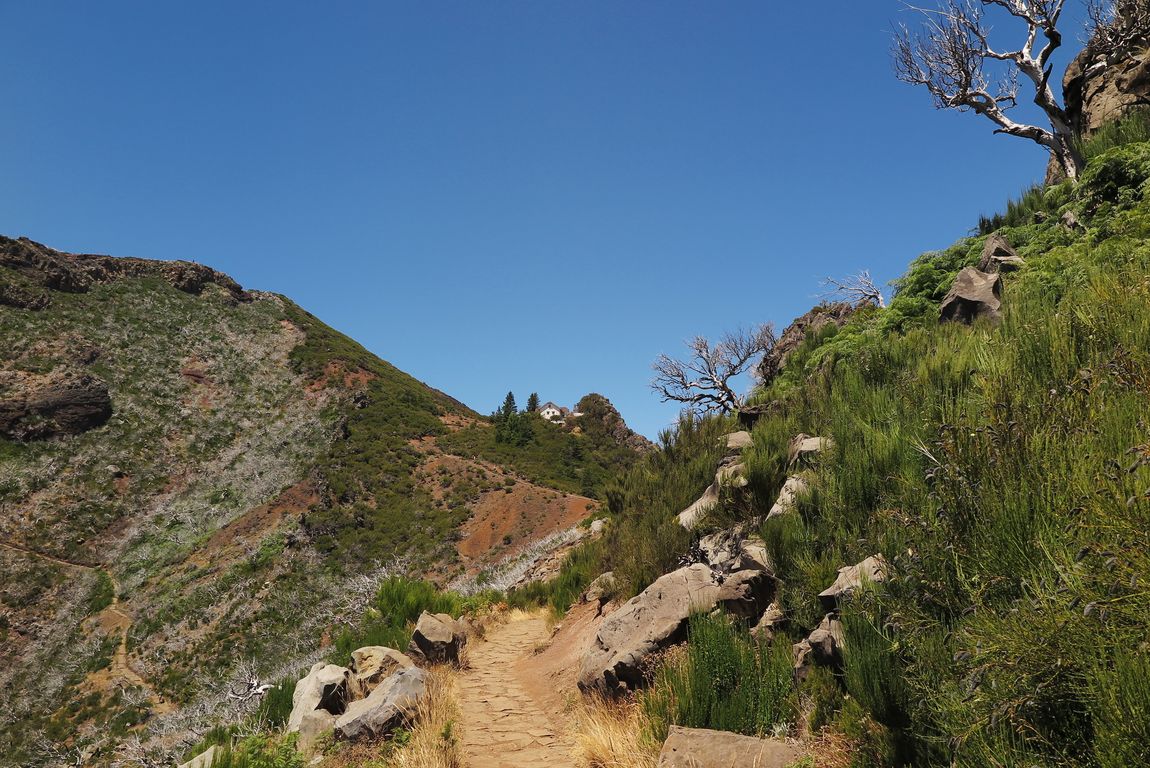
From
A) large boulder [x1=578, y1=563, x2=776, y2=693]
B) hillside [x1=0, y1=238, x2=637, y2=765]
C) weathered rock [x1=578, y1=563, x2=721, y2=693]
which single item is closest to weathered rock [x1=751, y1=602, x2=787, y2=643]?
large boulder [x1=578, y1=563, x2=776, y2=693]

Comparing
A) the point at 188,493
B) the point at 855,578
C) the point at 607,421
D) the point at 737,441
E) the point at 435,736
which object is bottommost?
the point at 435,736

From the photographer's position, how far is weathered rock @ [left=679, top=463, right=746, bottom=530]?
759cm

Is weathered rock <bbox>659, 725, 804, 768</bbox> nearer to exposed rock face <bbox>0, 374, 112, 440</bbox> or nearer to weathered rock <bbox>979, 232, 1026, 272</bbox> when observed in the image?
weathered rock <bbox>979, 232, 1026, 272</bbox>

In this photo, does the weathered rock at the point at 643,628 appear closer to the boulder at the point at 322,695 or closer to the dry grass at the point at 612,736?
the dry grass at the point at 612,736

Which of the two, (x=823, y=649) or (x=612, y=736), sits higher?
(x=823, y=649)

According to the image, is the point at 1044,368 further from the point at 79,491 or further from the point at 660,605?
the point at 79,491

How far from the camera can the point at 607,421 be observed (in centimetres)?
7481

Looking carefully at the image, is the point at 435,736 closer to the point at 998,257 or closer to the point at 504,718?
the point at 504,718

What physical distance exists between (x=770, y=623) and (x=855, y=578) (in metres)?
1.31

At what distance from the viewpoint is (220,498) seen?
48094 mm

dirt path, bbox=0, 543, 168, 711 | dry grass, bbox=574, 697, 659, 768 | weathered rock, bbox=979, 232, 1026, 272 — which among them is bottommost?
dirt path, bbox=0, 543, 168, 711

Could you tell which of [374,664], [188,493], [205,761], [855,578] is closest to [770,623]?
[855,578]

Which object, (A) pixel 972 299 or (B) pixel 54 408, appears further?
(B) pixel 54 408

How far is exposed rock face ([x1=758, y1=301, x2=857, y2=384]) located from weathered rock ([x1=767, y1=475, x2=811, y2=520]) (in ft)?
29.5
